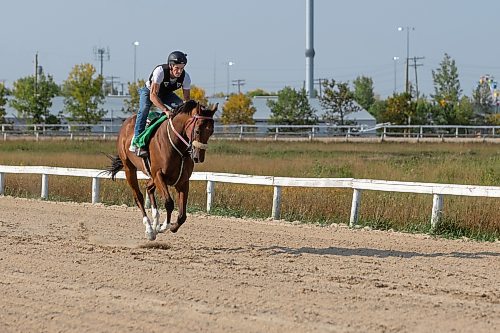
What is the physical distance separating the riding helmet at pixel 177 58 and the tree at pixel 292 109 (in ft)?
240

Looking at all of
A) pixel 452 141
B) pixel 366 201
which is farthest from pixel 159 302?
pixel 452 141

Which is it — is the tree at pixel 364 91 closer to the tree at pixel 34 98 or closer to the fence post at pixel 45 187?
the tree at pixel 34 98

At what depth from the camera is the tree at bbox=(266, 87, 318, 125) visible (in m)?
86.2

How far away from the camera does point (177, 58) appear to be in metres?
12.5

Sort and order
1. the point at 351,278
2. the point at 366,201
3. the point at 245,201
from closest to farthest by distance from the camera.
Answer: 1. the point at 351,278
2. the point at 366,201
3. the point at 245,201

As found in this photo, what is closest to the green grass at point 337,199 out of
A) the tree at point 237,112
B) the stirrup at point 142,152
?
the stirrup at point 142,152

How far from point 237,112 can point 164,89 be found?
81041mm

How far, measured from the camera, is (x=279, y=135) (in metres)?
66.0

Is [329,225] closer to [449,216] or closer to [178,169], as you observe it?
[449,216]

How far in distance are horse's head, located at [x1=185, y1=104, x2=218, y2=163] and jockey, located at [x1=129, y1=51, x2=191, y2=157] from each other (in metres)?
0.86

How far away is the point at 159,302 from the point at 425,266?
12.3ft

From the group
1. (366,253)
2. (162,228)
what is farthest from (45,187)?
(366,253)

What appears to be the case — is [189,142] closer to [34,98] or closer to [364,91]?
[34,98]

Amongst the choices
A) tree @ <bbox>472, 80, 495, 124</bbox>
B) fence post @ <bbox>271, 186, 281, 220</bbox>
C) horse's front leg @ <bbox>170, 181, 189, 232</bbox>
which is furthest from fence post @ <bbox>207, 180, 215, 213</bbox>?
tree @ <bbox>472, 80, 495, 124</bbox>
